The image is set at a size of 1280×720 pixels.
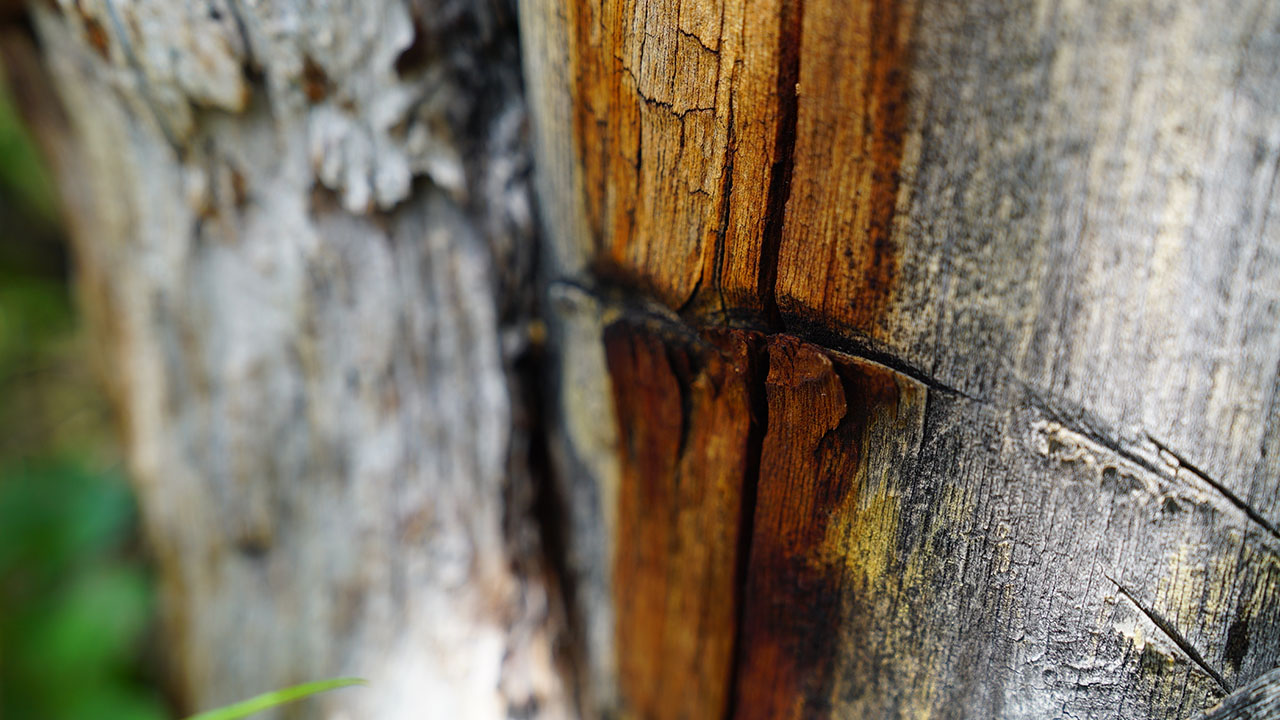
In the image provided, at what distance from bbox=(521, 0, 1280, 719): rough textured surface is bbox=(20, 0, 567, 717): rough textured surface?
0.21 metres

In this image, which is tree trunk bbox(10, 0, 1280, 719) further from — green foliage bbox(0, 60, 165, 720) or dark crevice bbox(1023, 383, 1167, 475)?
green foliage bbox(0, 60, 165, 720)

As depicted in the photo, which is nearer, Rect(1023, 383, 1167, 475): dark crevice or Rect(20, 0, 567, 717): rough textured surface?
Rect(1023, 383, 1167, 475): dark crevice

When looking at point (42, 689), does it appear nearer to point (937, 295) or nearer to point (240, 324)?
point (240, 324)

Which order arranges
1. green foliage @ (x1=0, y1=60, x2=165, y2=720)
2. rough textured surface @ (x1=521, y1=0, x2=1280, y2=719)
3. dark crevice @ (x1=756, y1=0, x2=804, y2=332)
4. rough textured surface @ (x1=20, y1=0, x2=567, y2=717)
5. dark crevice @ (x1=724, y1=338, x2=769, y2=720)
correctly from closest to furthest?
rough textured surface @ (x1=521, y1=0, x2=1280, y2=719) → dark crevice @ (x1=756, y1=0, x2=804, y2=332) → dark crevice @ (x1=724, y1=338, x2=769, y2=720) → rough textured surface @ (x1=20, y1=0, x2=567, y2=717) → green foliage @ (x1=0, y1=60, x2=165, y2=720)

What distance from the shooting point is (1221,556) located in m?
0.54

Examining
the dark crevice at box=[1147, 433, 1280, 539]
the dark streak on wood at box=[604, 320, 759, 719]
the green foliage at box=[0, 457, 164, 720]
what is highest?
the dark crevice at box=[1147, 433, 1280, 539]

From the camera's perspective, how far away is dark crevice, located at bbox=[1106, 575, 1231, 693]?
1.84 ft

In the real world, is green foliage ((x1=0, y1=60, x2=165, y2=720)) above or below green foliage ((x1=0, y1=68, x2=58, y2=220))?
below

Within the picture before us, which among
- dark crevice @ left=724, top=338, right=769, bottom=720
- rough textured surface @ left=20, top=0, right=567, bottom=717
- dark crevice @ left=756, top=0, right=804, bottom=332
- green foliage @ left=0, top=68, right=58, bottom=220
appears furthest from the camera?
green foliage @ left=0, top=68, right=58, bottom=220

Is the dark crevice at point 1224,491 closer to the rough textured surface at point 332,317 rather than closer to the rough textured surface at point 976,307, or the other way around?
the rough textured surface at point 976,307

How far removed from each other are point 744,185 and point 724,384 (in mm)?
197

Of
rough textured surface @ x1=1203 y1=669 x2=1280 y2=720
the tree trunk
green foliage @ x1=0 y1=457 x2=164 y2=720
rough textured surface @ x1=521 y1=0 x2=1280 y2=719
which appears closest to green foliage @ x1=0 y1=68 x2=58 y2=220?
green foliage @ x1=0 y1=457 x2=164 y2=720

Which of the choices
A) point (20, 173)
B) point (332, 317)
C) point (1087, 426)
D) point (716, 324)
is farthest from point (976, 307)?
point (20, 173)

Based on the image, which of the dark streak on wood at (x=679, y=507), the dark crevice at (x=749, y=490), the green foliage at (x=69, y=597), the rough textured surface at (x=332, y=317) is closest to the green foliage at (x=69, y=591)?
the green foliage at (x=69, y=597)
